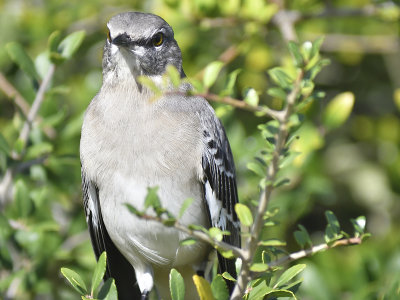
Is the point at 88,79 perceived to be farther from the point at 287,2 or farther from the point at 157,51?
the point at 287,2

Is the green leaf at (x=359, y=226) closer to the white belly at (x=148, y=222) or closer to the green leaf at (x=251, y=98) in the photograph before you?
the green leaf at (x=251, y=98)

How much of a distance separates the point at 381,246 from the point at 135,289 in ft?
5.75

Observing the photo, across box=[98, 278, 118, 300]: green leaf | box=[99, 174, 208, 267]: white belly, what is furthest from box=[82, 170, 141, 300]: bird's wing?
box=[98, 278, 118, 300]: green leaf

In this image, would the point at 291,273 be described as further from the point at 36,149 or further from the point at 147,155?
the point at 36,149

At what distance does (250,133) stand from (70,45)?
207cm

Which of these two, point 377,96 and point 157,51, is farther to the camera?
point 377,96

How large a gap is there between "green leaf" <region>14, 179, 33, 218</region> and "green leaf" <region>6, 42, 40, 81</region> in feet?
2.24

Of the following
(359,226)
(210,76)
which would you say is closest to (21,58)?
(210,76)

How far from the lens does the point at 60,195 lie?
4.86 m

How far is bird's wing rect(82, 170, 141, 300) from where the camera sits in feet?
13.7

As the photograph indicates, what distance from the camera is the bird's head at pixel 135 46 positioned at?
3.90 m

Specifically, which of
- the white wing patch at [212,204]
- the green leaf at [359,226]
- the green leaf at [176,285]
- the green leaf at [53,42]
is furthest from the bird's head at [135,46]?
the green leaf at [359,226]

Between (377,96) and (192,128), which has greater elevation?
(192,128)

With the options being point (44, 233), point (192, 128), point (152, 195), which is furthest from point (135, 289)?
point (152, 195)
